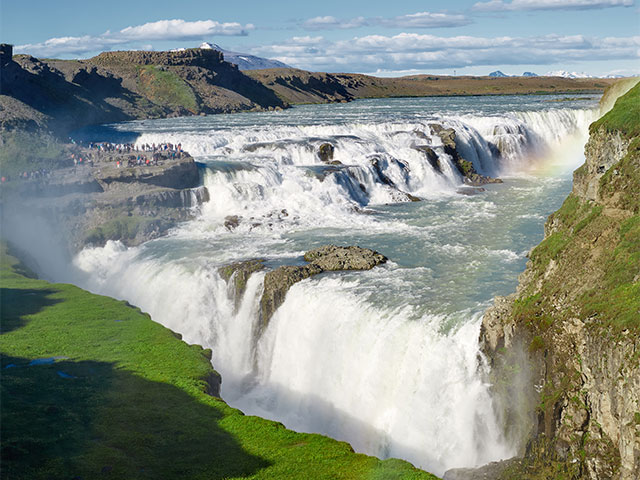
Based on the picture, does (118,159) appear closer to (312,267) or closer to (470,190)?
(312,267)

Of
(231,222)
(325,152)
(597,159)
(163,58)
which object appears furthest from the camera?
(163,58)

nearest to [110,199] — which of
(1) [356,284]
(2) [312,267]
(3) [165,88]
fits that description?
(2) [312,267]

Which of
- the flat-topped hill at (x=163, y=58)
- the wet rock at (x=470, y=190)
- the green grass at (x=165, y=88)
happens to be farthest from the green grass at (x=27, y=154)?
the flat-topped hill at (x=163, y=58)

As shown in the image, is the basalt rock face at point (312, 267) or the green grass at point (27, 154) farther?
the green grass at point (27, 154)

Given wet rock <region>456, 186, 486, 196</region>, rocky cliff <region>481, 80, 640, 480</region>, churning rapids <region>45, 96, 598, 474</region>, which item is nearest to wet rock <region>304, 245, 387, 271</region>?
churning rapids <region>45, 96, 598, 474</region>

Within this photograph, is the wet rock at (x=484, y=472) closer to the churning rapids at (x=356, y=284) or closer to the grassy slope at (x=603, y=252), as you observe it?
the churning rapids at (x=356, y=284)
